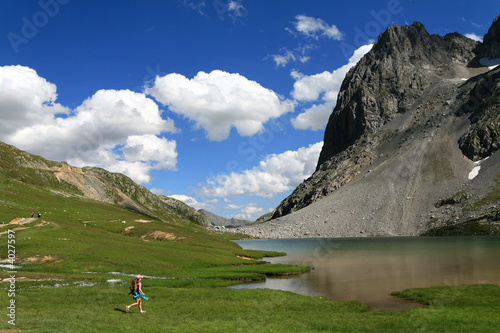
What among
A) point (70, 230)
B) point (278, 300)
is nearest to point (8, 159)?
point (70, 230)

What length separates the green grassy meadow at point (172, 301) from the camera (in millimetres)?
25172

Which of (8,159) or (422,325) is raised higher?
(8,159)

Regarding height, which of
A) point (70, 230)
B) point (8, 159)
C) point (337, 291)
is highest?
point (8, 159)

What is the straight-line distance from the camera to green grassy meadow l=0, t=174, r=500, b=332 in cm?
2517

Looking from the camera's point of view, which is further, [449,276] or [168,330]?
[449,276]

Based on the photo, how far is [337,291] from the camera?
145 ft

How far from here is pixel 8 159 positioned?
197 meters

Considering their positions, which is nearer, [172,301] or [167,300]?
[172,301]

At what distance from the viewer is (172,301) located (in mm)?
35344

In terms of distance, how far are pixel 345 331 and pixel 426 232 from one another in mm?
169672

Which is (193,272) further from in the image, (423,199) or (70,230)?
(423,199)

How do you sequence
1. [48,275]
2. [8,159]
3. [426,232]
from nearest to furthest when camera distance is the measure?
[48,275]
[426,232]
[8,159]

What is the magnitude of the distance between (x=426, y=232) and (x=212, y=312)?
559 feet

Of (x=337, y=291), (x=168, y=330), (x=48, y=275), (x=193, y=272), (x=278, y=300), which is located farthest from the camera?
(x=193, y=272)
